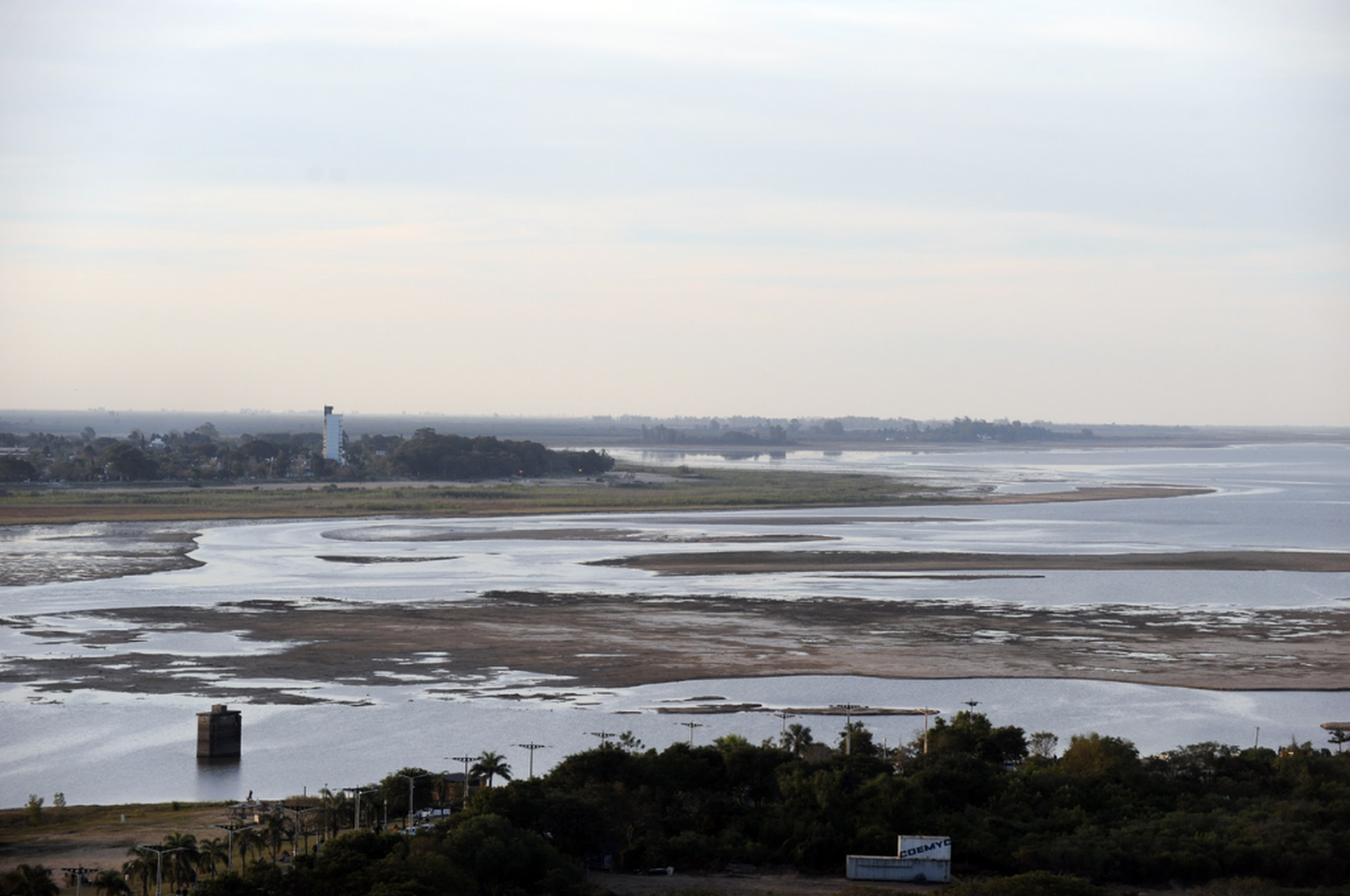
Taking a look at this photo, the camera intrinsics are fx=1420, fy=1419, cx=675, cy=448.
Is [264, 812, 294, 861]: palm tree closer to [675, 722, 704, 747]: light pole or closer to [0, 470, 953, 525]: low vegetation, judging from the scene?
[675, 722, 704, 747]: light pole

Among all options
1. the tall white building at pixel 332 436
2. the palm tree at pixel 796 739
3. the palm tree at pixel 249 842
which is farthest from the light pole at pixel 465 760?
the tall white building at pixel 332 436

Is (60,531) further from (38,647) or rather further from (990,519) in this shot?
(990,519)

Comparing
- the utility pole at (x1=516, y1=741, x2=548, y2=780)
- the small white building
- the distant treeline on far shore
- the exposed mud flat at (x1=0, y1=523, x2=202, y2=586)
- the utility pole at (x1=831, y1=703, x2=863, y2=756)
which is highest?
the distant treeline on far shore

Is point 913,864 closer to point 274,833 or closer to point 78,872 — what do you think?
point 274,833

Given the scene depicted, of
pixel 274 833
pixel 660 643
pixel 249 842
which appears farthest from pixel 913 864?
pixel 660 643

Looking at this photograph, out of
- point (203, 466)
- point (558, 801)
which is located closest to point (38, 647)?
point (558, 801)

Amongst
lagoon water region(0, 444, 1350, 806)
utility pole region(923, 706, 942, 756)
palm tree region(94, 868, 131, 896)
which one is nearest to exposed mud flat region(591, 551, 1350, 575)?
lagoon water region(0, 444, 1350, 806)
